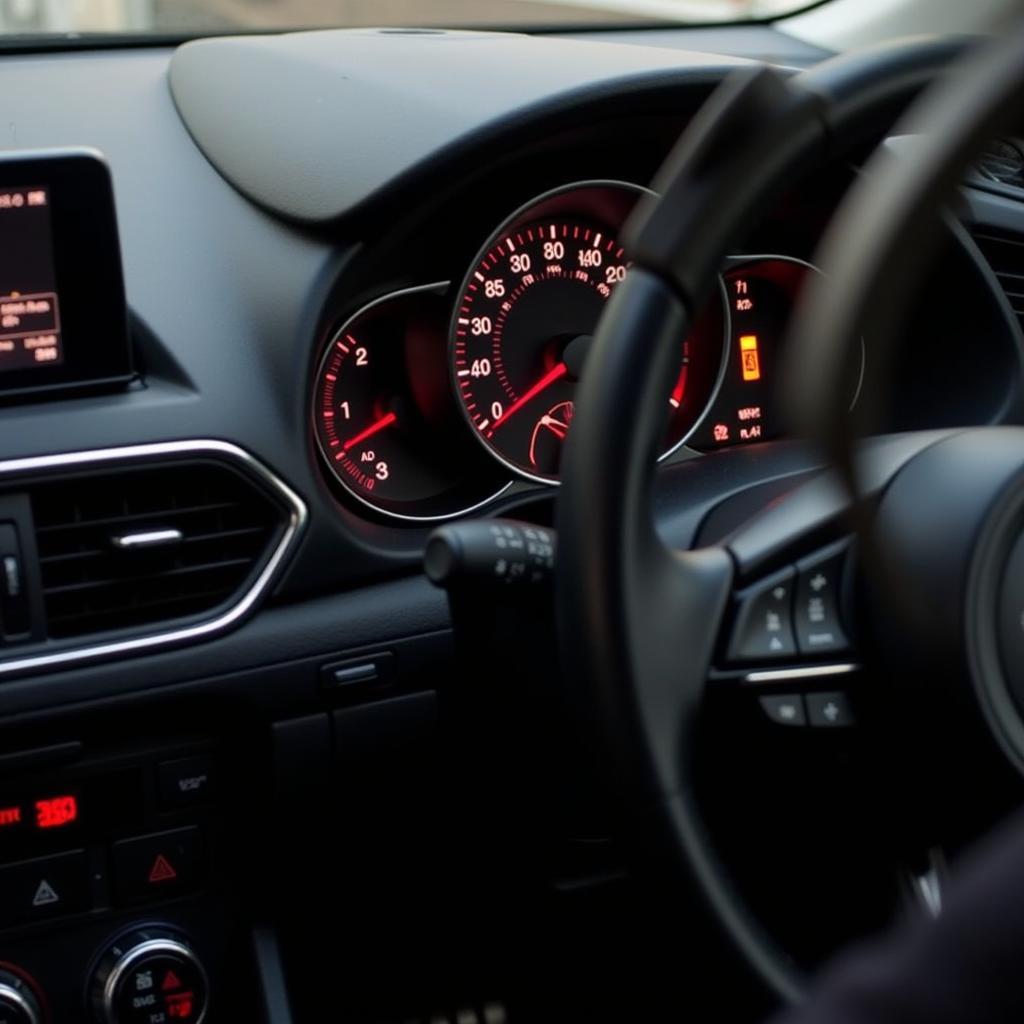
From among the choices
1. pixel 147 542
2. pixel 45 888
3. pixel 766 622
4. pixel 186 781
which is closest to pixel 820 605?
pixel 766 622

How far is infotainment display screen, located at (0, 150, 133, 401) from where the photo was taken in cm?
172

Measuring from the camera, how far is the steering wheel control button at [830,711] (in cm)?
141

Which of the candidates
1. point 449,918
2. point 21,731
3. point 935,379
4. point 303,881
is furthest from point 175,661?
point 935,379

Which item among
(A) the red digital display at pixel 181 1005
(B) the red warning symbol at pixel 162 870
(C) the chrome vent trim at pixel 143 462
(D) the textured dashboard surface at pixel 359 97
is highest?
(D) the textured dashboard surface at pixel 359 97

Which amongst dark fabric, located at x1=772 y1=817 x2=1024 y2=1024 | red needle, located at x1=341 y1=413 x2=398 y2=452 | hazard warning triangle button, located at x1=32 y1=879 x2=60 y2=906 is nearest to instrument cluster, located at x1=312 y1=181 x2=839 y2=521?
red needle, located at x1=341 y1=413 x2=398 y2=452

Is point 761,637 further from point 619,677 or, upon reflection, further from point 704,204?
point 704,204

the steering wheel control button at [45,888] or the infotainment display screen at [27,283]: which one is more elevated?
the infotainment display screen at [27,283]

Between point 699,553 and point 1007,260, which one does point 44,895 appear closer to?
A: point 699,553

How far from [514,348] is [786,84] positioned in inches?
38.6

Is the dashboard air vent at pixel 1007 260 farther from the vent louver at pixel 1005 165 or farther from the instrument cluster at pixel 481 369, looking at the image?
the instrument cluster at pixel 481 369

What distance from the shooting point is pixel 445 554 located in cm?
126

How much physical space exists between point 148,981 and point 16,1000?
0.46 ft

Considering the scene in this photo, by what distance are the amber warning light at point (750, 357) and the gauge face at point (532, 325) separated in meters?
0.17

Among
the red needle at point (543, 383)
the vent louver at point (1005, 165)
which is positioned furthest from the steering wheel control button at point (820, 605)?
the vent louver at point (1005, 165)
